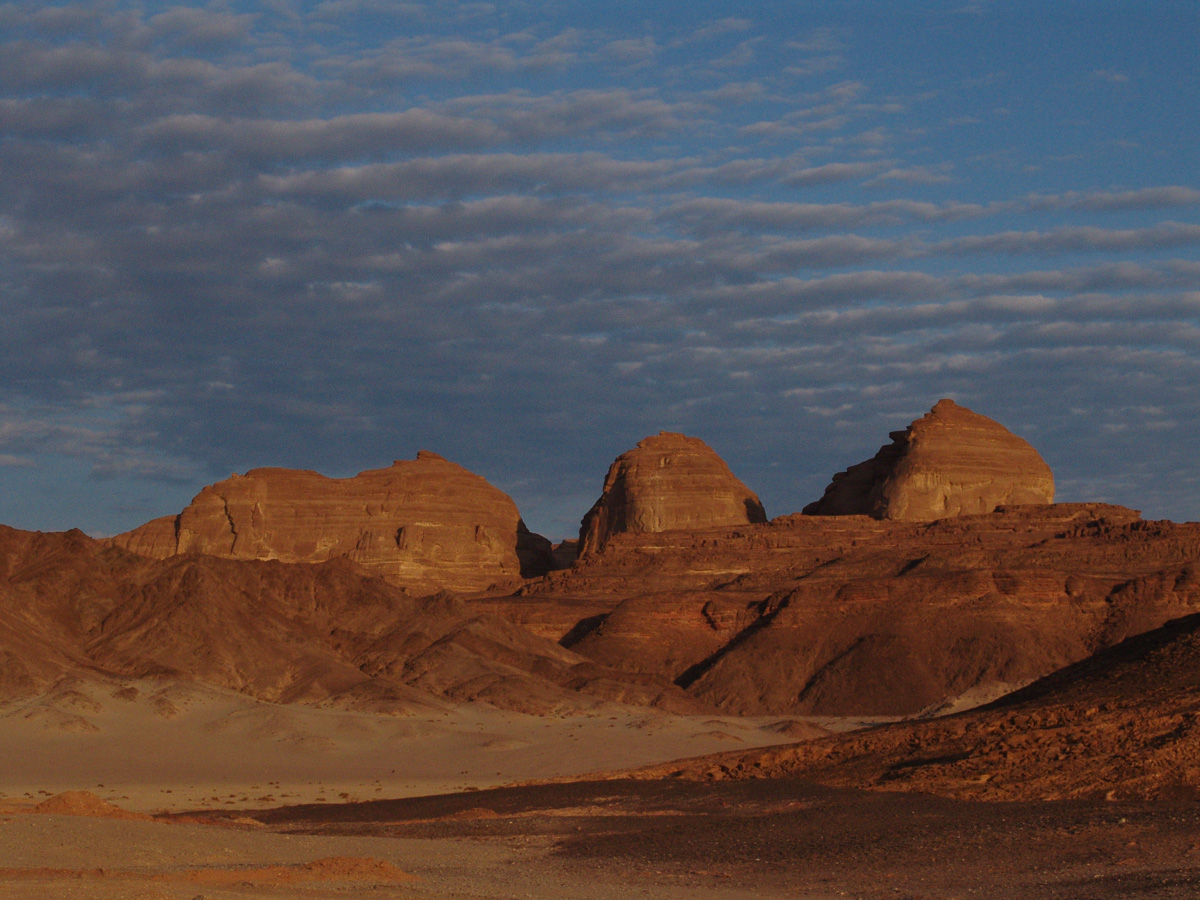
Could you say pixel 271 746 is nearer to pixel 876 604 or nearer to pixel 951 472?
pixel 876 604

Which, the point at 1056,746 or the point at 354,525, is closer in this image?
the point at 1056,746

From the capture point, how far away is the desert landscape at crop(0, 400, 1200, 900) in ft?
73.8

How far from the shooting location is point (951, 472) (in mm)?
132125

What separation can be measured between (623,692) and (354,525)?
71951mm

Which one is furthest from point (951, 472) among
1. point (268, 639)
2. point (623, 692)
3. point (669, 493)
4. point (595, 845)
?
point (595, 845)

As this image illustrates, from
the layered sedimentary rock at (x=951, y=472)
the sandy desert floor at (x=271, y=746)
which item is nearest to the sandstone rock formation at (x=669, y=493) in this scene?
the layered sedimentary rock at (x=951, y=472)

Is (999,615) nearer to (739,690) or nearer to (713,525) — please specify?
(739,690)

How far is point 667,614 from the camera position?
9850cm

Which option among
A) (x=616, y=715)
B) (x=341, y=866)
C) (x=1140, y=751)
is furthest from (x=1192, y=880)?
(x=616, y=715)

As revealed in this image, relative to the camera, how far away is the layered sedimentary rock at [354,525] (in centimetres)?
14250

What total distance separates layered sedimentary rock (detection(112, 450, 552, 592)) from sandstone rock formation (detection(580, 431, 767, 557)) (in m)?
11.2

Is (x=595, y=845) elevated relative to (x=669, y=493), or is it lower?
lower

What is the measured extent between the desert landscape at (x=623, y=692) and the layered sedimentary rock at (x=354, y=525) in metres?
0.37

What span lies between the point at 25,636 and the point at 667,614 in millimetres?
44455
